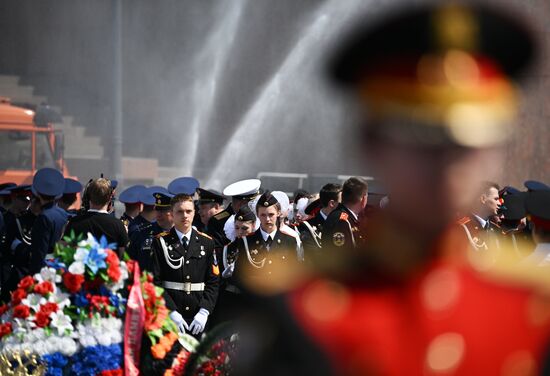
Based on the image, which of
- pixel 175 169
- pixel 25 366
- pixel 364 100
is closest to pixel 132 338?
pixel 25 366

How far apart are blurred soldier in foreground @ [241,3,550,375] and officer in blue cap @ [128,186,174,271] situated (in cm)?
619

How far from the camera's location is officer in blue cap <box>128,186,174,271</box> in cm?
813

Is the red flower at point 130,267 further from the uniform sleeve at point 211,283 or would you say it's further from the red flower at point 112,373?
the uniform sleeve at point 211,283

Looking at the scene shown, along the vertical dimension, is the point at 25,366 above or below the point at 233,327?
below

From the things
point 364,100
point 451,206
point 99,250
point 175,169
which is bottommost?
point 175,169

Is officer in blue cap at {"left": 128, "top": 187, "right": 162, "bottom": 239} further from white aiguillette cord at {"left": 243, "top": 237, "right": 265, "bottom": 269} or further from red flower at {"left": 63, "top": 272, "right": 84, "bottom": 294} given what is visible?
red flower at {"left": 63, "top": 272, "right": 84, "bottom": 294}

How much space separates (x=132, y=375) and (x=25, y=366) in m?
0.64

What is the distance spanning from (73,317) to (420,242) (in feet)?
16.2

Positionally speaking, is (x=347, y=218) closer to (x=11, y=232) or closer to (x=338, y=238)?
(x=338, y=238)

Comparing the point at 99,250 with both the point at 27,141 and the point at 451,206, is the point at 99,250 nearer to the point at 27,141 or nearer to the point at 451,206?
the point at 451,206

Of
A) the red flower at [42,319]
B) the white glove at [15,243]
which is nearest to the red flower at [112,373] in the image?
the red flower at [42,319]

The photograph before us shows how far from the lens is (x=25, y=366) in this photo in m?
6.42

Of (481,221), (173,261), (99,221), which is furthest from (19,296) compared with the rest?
(481,221)

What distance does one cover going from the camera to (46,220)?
9.17 m
